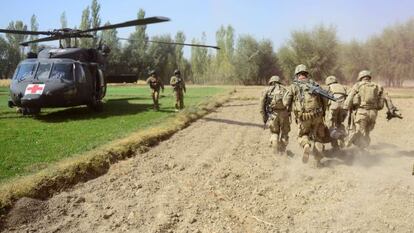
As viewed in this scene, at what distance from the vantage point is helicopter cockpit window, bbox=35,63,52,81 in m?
15.8

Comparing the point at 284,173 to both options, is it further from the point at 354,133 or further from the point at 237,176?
the point at 354,133

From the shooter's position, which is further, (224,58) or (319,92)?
(224,58)

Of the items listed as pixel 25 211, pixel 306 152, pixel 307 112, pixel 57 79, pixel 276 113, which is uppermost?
pixel 57 79

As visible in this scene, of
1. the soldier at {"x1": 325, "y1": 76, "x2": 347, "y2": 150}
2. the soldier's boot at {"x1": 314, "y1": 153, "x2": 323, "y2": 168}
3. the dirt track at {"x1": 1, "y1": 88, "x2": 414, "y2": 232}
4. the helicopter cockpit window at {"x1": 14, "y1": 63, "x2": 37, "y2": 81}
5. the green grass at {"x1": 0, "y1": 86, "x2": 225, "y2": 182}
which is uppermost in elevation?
the helicopter cockpit window at {"x1": 14, "y1": 63, "x2": 37, "y2": 81}

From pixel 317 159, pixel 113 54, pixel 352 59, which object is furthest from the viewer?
pixel 113 54

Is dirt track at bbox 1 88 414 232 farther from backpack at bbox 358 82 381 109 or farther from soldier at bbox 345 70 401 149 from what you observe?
backpack at bbox 358 82 381 109

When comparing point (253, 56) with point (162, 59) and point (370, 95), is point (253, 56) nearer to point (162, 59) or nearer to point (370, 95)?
point (162, 59)

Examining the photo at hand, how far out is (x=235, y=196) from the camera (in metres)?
6.97

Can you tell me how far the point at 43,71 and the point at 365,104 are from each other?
1109cm

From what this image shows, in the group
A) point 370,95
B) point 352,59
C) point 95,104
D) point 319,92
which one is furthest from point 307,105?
point 352,59

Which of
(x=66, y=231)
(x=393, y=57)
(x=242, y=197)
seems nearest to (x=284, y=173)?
(x=242, y=197)

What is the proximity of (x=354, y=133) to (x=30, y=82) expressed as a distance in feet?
35.7

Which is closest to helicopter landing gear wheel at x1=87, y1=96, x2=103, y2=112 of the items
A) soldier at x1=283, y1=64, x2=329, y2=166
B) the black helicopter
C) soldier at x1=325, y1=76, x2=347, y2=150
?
the black helicopter

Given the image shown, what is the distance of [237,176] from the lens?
8109 mm
